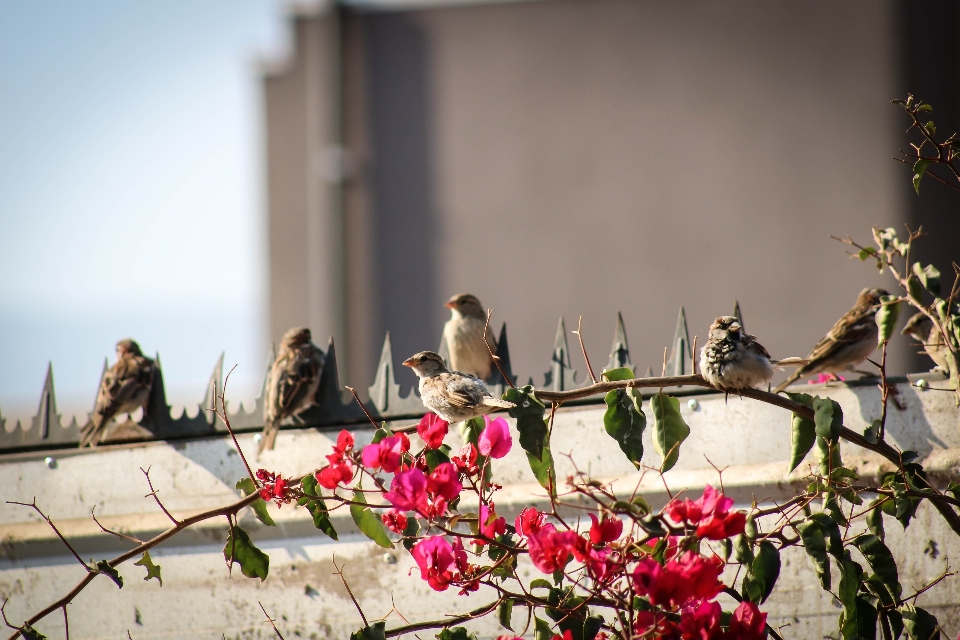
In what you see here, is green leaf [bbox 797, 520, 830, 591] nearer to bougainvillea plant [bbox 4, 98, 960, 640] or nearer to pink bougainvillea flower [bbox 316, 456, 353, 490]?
bougainvillea plant [bbox 4, 98, 960, 640]

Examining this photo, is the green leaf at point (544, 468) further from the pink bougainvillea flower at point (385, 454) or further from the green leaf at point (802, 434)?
the green leaf at point (802, 434)

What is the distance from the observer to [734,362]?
2982 millimetres

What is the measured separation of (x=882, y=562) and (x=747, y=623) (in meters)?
0.44

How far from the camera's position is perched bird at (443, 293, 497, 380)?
5.52 metres

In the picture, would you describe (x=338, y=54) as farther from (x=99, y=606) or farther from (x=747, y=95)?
(x=99, y=606)

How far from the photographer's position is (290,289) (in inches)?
659

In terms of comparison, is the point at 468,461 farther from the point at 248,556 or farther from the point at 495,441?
the point at 248,556

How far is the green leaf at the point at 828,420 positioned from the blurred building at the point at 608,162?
1053 centimetres

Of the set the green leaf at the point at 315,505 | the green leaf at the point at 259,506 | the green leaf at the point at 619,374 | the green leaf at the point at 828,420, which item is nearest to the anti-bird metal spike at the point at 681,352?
the green leaf at the point at 619,374

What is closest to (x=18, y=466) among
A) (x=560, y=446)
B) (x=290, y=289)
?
(x=560, y=446)

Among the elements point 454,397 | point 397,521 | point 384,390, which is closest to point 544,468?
point 397,521

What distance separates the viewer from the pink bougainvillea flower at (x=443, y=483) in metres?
2.48

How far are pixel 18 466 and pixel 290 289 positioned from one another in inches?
519

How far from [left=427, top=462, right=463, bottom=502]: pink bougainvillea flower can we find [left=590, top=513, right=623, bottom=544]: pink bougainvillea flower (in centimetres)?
37
